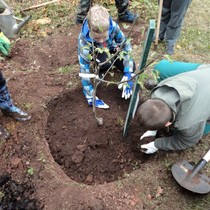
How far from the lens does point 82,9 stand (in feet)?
15.5

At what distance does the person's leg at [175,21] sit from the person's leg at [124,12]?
0.91 m

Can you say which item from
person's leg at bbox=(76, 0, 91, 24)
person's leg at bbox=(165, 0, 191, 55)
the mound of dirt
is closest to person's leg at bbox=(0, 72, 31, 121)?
the mound of dirt

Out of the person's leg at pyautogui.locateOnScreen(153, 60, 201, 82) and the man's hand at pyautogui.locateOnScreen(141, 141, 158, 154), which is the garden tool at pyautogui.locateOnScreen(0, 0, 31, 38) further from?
the man's hand at pyautogui.locateOnScreen(141, 141, 158, 154)

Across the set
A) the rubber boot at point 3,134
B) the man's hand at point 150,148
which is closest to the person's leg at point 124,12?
the man's hand at point 150,148

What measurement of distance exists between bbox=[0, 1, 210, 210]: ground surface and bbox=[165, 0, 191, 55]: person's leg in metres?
1.34

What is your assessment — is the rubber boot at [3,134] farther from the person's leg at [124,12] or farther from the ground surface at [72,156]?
the person's leg at [124,12]

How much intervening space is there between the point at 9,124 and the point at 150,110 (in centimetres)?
176

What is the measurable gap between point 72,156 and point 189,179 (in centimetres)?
126

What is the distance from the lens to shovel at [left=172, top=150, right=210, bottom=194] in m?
2.64

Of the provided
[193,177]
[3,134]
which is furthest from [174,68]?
[3,134]

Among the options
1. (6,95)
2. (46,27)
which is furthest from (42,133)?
(46,27)

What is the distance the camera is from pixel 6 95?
9.73 feet

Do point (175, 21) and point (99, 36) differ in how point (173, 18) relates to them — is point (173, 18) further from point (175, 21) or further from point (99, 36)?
point (99, 36)

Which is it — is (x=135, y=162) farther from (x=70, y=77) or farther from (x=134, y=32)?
(x=134, y=32)
